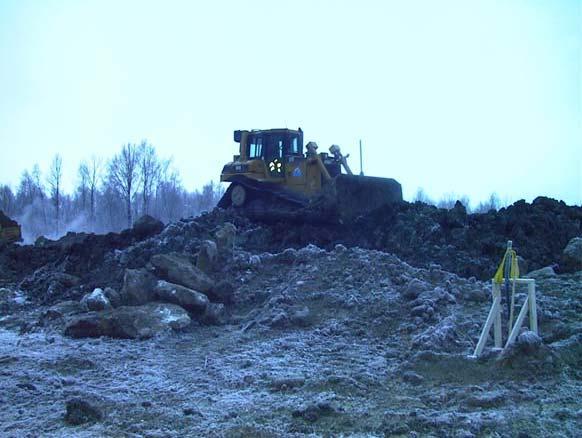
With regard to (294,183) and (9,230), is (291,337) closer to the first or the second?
(294,183)

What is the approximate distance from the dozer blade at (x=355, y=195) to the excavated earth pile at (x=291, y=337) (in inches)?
32.8

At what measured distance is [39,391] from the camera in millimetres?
6027

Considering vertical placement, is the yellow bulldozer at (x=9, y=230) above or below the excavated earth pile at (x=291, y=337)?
above

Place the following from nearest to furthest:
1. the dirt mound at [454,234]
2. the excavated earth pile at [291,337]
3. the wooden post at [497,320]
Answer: the excavated earth pile at [291,337]
the wooden post at [497,320]
the dirt mound at [454,234]

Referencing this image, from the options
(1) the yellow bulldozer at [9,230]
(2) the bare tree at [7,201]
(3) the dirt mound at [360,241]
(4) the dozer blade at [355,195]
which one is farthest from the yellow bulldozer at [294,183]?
(2) the bare tree at [7,201]

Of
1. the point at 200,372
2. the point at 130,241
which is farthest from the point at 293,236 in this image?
the point at 200,372

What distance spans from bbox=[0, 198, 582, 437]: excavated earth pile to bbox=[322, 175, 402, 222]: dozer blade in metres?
0.83

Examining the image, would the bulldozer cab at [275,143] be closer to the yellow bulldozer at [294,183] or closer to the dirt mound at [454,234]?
the yellow bulldozer at [294,183]

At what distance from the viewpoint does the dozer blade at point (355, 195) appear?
13805 millimetres

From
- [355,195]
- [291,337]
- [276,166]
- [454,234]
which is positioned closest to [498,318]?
[291,337]

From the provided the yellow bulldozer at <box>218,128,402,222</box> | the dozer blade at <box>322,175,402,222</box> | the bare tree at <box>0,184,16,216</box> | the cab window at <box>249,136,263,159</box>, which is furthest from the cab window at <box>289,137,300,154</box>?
the bare tree at <box>0,184,16,216</box>

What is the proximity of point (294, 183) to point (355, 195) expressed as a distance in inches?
81.6

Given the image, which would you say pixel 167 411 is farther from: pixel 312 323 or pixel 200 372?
pixel 312 323

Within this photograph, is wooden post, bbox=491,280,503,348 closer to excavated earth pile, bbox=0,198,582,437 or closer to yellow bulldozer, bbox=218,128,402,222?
excavated earth pile, bbox=0,198,582,437
